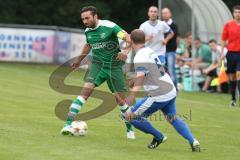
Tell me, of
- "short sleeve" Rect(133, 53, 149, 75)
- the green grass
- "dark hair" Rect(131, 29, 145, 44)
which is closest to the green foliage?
the green grass

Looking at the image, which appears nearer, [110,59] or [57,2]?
[110,59]

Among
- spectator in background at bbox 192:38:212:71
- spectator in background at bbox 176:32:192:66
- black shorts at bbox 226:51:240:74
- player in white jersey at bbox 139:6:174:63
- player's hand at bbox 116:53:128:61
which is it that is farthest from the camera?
spectator in background at bbox 176:32:192:66

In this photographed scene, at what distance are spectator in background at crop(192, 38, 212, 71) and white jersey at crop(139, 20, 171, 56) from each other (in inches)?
145

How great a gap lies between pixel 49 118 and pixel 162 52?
677 centimetres

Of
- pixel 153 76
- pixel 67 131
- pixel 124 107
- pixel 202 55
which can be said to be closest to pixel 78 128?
pixel 67 131

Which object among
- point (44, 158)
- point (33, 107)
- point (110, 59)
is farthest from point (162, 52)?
point (44, 158)

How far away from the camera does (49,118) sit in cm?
1373

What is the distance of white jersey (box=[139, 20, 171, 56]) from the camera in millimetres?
19734

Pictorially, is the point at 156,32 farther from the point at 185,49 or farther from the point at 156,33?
the point at 185,49

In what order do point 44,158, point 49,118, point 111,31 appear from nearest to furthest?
point 44,158 < point 111,31 < point 49,118

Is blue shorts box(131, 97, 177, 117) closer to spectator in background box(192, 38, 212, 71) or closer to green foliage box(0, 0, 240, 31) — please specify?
spectator in background box(192, 38, 212, 71)

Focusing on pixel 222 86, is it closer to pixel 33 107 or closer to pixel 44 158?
pixel 33 107

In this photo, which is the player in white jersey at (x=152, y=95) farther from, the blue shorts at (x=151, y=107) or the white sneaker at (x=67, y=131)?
the white sneaker at (x=67, y=131)

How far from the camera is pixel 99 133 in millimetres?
12258
